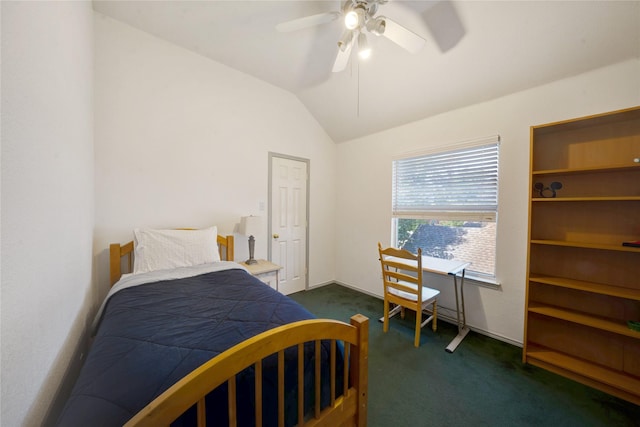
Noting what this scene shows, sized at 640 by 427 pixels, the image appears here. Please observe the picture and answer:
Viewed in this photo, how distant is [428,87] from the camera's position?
242cm

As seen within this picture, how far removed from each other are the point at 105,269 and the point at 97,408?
6.41 ft

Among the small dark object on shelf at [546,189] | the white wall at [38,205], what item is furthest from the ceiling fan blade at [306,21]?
the small dark object on shelf at [546,189]

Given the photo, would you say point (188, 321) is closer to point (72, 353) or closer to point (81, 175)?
point (72, 353)

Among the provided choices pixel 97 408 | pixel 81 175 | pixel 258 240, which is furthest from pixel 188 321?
pixel 258 240

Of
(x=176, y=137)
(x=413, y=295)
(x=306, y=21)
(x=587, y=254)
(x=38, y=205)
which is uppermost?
(x=306, y=21)

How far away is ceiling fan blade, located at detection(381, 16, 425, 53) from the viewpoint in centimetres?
152

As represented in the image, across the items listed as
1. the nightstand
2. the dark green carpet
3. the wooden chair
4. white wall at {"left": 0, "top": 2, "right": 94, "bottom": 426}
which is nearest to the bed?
white wall at {"left": 0, "top": 2, "right": 94, "bottom": 426}

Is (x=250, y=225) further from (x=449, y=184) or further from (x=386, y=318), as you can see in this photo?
(x=449, y=184)

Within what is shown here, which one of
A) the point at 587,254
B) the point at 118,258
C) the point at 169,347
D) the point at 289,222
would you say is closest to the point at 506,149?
the point at 587,254

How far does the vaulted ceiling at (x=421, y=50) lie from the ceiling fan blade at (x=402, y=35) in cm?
42

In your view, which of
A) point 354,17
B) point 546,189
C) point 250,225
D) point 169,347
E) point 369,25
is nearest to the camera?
point 169,347

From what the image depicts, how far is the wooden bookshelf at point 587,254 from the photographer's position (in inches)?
64.4

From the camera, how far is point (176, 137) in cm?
240

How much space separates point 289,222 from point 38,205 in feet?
8.72
